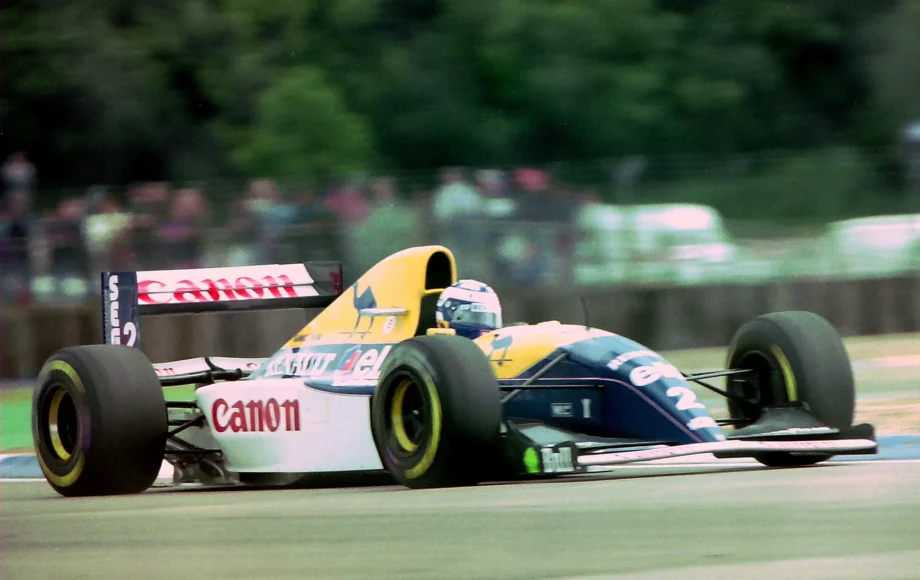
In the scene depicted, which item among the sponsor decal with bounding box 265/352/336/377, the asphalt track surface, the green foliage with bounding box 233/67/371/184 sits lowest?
the asphalt track surface

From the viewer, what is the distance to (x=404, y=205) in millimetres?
15406

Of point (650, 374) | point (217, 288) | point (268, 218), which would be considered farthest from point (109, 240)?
point (650, 374)

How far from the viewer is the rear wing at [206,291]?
9.38 metres

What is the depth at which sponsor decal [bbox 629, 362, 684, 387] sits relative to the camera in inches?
296

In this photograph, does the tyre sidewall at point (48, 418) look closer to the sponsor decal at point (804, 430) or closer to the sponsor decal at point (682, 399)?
the sponsor decal at point (682, 399)

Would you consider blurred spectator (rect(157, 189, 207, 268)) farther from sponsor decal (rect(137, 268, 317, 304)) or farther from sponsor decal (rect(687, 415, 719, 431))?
sponsor decal (rect(687, 415, 719, 431))

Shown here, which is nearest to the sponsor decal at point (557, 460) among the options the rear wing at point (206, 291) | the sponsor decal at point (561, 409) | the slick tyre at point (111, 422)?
the sponsor decal at point (561, 409)

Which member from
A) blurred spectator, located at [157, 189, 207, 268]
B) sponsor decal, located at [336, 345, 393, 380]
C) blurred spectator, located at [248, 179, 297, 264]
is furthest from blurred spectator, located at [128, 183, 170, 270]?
sponsor decal, located at [336, 345, 393, 380]

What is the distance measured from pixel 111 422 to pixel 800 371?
311 cm

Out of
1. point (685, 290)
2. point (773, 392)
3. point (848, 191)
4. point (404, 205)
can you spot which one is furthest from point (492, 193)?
point (773, 392)

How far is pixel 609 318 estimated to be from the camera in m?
16.2

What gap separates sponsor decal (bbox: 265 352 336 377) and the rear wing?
1.88ft

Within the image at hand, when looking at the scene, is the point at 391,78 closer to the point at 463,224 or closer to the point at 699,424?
the point at 463,224

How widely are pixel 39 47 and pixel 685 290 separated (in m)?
12.1
